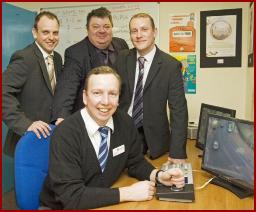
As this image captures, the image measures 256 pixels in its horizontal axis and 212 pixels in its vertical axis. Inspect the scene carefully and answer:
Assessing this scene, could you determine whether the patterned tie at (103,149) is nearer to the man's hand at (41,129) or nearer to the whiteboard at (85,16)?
the man's hand at (41,129)

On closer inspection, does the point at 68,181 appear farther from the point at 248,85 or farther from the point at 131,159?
the point at 248,85

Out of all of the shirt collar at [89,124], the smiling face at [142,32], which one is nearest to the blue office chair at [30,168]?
the shirt collar at [89,124]

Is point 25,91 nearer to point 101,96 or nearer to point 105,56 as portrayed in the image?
point 105,56

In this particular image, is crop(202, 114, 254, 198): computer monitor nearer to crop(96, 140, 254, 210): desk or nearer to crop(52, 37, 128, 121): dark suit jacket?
crop(96, 140, 254, 210): desk

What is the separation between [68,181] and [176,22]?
2.28 m

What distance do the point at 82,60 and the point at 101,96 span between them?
2.93ft

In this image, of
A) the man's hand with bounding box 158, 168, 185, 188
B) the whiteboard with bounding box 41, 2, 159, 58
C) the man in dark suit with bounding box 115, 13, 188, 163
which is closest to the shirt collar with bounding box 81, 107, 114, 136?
the man's hand with bounding box 158, 168, 185, 188

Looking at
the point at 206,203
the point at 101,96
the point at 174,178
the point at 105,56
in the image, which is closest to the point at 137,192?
the point at 174,178

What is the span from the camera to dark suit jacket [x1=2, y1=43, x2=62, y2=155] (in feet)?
6.68

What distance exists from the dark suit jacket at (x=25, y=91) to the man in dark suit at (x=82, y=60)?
0.32ft

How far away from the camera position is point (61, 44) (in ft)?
11.8

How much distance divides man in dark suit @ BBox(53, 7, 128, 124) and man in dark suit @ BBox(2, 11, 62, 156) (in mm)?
97

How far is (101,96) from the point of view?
4.91ft

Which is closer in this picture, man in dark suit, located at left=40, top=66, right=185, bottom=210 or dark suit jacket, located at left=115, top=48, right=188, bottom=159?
man in dark suit, located at left=40, top=66, right=185, bottom=210
